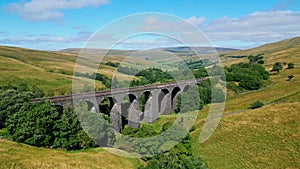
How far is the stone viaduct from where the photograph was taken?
1825 inches

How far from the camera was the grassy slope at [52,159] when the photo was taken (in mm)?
29862

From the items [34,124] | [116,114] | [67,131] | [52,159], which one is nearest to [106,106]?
[116,114]

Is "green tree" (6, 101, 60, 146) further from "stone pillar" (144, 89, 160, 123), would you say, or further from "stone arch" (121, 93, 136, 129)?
"stone pillar" (144, 89, 160, 123)

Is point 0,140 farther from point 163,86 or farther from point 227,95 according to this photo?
point 227,95

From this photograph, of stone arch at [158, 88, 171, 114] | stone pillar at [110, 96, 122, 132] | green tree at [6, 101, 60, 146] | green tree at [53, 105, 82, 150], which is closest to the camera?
green tree at [6, 101, 60, 146]

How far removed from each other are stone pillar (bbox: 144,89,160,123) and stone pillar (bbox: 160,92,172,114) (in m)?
2.95

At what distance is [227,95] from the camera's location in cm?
8394

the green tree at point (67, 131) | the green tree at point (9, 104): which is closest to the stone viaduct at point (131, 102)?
the green tree at point (9, 104)

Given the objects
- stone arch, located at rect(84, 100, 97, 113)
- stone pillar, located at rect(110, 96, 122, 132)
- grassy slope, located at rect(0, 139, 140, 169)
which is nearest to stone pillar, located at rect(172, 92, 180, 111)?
stone pillar, located at rect(110, 96, 122, 132)

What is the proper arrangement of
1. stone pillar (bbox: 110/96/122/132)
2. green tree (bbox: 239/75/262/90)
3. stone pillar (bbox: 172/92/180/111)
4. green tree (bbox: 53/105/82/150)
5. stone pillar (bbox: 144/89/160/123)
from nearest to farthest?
green tree (bbox: 53/105/82/150) → stone pillar (bbox: 110/96/122/132) → stone pillar (bbox: 144/89/160/123) → stone pillar (bbox: 172/92/180/111) → green tree (bbox: 239/75/262/90)

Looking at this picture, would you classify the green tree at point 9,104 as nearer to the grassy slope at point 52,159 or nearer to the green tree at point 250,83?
the grassy slope at point 52,159

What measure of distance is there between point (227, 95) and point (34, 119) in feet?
201

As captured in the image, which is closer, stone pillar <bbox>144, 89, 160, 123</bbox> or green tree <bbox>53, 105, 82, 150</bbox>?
green tree <bbox>53, 105, 82, 150</bbox>

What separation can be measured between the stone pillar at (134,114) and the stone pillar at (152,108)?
2660 millimetres
